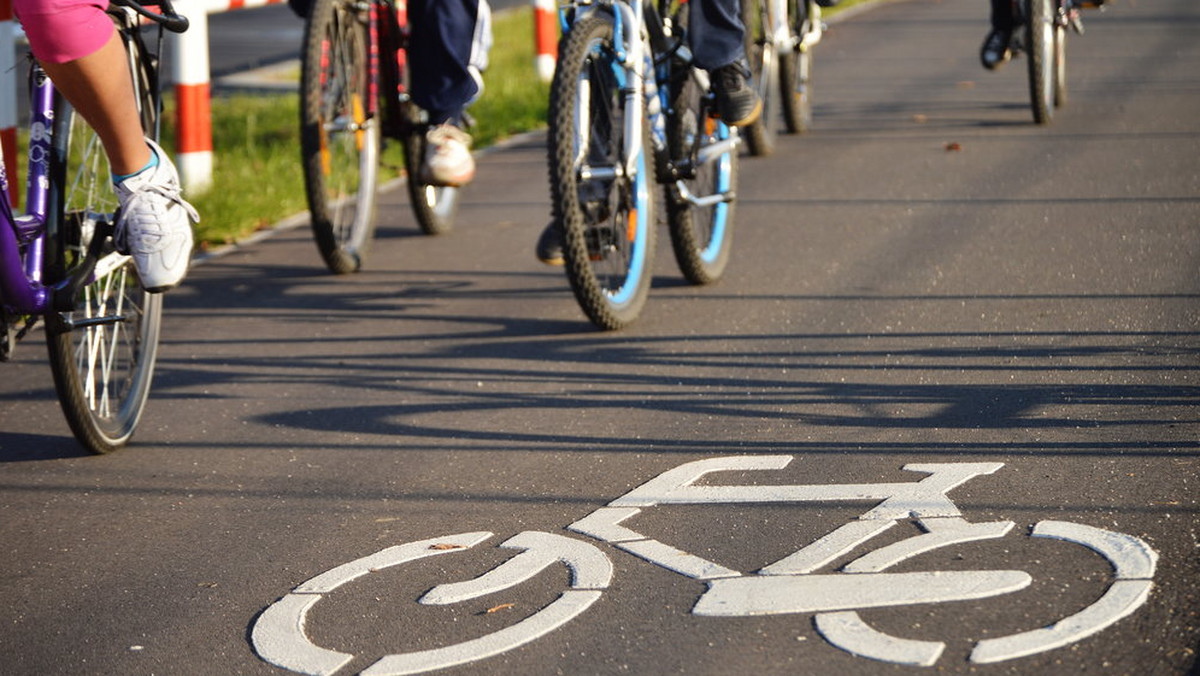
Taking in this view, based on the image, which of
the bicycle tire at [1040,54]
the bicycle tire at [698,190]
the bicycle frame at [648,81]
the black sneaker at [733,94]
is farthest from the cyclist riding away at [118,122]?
the bicycle tire at [1040,54]

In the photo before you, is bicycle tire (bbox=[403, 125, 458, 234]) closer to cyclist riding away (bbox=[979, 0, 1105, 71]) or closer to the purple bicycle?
the purple bicycle

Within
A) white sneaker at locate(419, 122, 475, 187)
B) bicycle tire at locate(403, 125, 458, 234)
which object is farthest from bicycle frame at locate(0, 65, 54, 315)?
bicycle tire at locate(403, 125, 458, 234)

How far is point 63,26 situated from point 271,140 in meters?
7.05

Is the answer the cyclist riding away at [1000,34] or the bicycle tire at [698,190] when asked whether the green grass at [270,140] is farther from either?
the cyclist riding away at [1000,34]

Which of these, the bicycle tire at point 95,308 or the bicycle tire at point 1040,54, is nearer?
the bicycle tire at point 95,308

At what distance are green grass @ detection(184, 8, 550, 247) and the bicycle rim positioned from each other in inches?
114

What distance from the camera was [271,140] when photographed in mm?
10836

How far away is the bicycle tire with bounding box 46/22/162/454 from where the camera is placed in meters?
4.39

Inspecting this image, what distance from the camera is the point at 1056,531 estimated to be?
12.4 feet

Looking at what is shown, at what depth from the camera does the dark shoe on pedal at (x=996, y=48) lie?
1037 cm

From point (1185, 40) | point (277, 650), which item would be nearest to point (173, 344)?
point (277, 650)

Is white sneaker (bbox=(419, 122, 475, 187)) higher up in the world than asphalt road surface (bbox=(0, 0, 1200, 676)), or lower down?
higher up

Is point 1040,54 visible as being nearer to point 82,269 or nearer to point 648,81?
point 648,81

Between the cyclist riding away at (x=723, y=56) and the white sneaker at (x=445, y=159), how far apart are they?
69 centimetres
